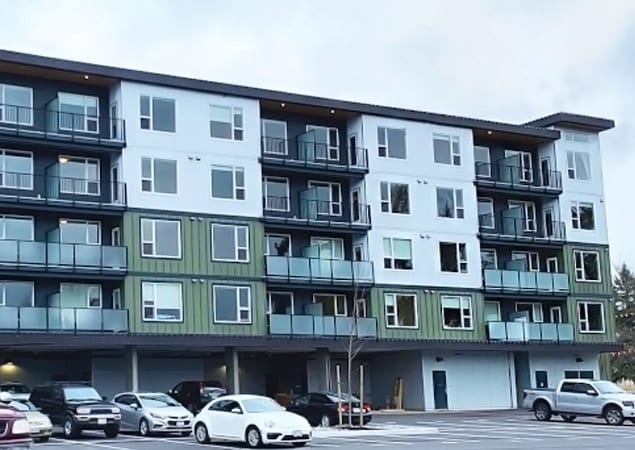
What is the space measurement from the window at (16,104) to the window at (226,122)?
768 centimetres

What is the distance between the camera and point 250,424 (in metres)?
27.0

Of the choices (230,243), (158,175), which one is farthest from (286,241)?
(158,175)

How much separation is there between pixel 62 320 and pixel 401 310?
16909 millimetres

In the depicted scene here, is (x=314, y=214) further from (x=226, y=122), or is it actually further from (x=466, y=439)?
(x=466, y=439)

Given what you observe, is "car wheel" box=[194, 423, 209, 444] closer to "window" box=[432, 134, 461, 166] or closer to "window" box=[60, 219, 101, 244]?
"window" box=[60, 219, 101, 244]

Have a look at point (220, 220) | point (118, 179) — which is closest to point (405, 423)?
point (220, 220)

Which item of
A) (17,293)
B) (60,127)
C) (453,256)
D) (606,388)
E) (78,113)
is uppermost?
(78,113)

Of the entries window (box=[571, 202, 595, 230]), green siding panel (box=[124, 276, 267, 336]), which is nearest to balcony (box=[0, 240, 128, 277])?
green siding panel (box=[124, 276, 267, 336])

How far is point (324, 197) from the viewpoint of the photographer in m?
50.6

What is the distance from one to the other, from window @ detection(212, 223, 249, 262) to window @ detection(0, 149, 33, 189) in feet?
25.9

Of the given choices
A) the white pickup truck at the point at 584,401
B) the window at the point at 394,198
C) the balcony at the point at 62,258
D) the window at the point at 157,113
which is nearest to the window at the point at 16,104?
the window at the point at 157,113

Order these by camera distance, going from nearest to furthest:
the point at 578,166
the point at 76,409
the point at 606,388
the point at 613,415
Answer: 1. the point at 76,409
2. the point at 613,415
3. the point at 606,388
4. the point at 578,166

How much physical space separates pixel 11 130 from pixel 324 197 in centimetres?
1531

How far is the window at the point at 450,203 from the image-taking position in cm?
5294
